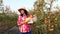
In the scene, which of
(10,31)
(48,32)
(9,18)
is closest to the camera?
(48,32)

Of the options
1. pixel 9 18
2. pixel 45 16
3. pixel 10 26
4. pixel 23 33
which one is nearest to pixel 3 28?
pixel 10 26

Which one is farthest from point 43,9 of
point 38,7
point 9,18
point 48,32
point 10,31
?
point 9,18

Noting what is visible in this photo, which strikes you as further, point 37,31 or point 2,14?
point 2,14

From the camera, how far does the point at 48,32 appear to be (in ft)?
31.1

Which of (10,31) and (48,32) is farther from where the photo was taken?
(10,31)

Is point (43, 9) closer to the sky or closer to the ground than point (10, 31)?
closer to the sky

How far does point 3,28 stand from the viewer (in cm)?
1040

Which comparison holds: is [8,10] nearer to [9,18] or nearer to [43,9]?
[9,18]

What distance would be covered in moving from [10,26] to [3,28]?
359 millimetres

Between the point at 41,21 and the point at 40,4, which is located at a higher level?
the point at 40,4

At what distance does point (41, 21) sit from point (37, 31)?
2.00 ft

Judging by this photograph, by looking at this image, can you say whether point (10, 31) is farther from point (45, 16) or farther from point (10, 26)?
point (45, 16)

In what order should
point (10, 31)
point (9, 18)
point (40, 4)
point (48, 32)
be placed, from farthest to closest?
point (9, 18)
point (10, 31)
point (48, 32)
point (40, 4)

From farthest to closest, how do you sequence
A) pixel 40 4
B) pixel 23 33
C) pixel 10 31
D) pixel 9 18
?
1. pixel 9 18
2. pixel 10 31
3. pixel 40 4
4. pixel 23 33
